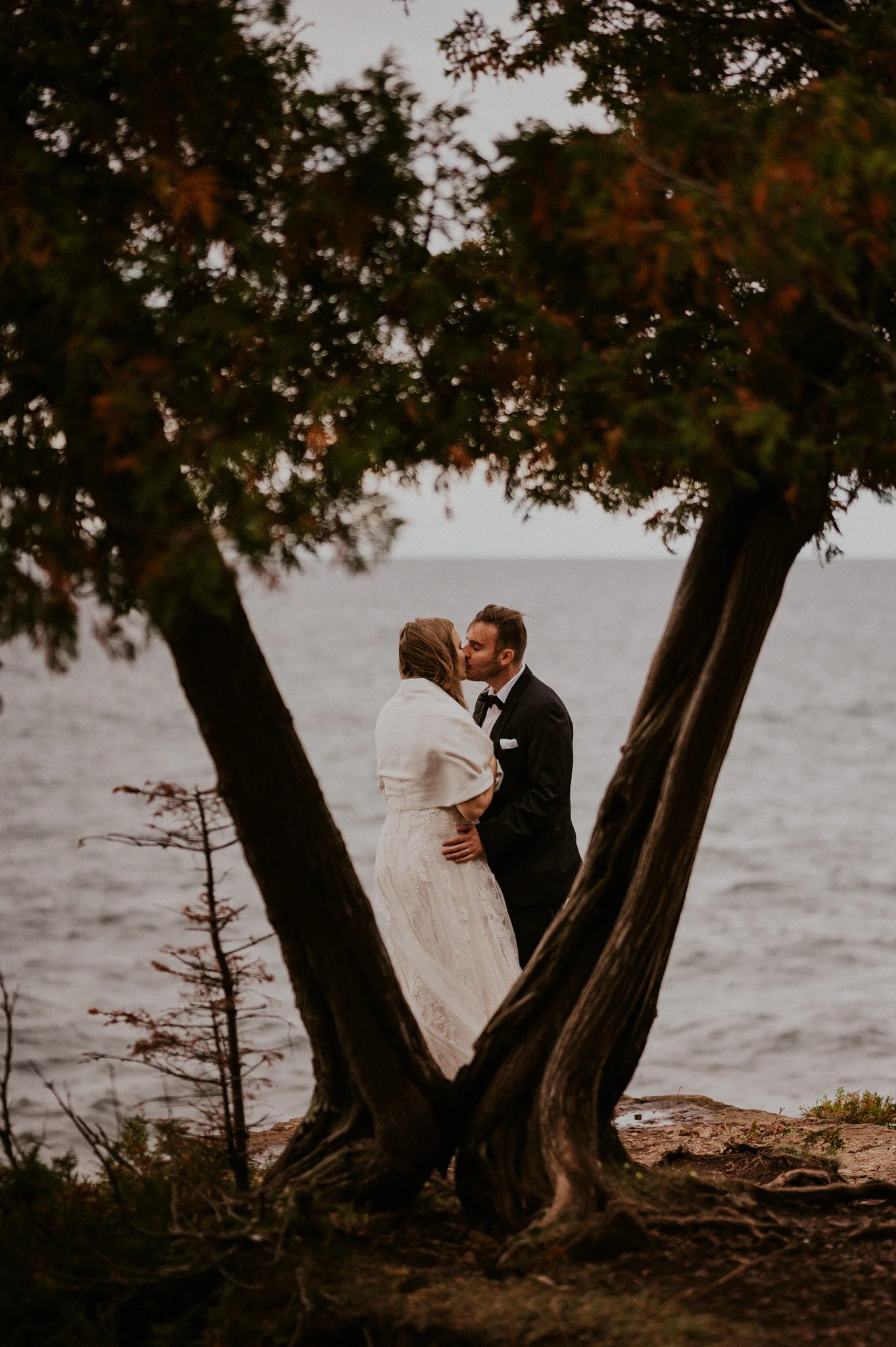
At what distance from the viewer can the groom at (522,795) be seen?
17.1 feet

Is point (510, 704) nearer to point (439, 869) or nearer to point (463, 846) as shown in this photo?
point (463, 846)

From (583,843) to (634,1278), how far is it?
1812 centimetres

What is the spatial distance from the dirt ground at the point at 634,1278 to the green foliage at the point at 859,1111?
2.51 metres

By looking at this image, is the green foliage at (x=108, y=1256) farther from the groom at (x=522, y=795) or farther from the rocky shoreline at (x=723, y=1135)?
the groom at (x=522, y=795)

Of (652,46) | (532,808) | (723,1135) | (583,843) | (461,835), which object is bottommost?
(583,843)

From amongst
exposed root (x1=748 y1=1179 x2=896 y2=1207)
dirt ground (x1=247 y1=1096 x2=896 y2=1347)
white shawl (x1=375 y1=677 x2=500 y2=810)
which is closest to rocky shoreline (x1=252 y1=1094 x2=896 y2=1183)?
exposed root (x1=748 y1=1179 x2=896 y2=1207)

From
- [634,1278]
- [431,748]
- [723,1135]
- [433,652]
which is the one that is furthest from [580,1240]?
[723,1135]

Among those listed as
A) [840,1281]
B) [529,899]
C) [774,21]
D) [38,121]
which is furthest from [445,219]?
[840,1281]

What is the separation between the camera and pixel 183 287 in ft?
11.0

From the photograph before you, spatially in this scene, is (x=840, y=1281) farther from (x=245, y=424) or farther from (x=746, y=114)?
(x=746, y=114)

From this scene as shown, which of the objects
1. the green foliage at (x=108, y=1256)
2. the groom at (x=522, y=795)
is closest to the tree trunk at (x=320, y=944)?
the green foliage at (x=108, y=1256)

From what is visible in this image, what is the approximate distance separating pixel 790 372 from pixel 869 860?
64.2 ft

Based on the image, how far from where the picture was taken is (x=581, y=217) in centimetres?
338

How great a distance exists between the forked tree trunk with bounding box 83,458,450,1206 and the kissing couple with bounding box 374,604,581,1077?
934 mm
